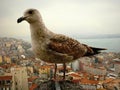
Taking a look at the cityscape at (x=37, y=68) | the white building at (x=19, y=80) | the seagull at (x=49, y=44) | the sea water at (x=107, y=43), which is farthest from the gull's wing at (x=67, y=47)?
the sea water at (x=107, y=43)

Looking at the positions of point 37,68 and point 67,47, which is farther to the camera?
point 37,68

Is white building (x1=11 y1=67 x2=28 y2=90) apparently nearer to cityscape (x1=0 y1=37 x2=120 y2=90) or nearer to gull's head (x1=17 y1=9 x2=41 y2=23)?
cityscape (x1=0 y1=37 x2=120 y2=90)

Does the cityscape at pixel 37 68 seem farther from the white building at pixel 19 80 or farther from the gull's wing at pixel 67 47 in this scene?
the gull's wing at pixel 67 47

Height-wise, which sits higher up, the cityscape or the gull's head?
the gull's head

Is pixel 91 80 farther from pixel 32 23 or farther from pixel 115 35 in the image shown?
pixel 32 23

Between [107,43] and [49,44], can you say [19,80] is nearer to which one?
[107,43]

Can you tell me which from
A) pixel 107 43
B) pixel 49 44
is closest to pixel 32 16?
pixel 49 44

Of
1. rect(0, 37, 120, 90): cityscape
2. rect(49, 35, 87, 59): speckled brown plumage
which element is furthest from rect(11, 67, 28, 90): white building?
rect(49, 35, 87, 59): speckled brown plumage
